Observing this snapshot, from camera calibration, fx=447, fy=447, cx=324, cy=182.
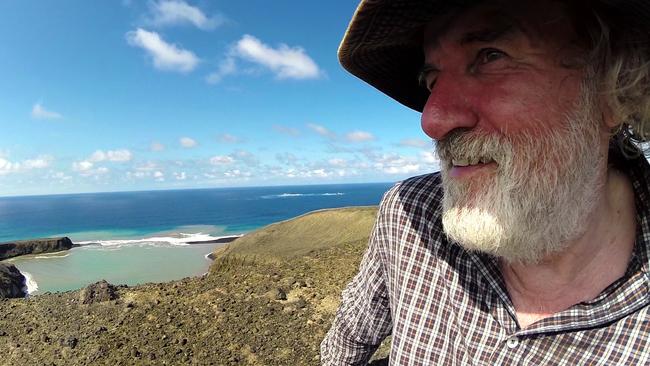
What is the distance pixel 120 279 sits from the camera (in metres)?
28.2

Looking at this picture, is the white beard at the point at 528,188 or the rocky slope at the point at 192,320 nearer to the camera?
the white beard at the point at 528,188

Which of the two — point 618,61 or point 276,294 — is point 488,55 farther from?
point 276,294

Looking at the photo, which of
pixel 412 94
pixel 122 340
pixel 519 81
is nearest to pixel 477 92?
pixel 519 81

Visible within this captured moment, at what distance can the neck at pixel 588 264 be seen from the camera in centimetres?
134

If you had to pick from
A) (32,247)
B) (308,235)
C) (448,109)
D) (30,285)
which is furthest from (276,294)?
(32,247)

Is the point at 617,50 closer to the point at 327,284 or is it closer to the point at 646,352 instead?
the point at 646,352

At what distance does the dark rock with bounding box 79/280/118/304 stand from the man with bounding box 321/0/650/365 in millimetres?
8381

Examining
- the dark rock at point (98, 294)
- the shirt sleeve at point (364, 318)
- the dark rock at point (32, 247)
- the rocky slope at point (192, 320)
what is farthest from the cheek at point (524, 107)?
the dark rock at point (32, 247)

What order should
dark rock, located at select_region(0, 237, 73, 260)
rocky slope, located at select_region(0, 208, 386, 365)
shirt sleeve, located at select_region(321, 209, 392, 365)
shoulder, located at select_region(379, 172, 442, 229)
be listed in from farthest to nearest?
dark rock, located at select_region(0, 237, 73, 260) < rocky slope, located at select_region(0, 208, 386, 365) < shirt sleeve, located at select_region(321, 209, 392, 365) < shoulder, located at select_region(379, 172, 442, 229)

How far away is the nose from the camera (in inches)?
49.4

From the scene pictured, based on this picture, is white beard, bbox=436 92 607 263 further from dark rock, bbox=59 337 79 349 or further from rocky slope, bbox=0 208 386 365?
dark rock, bbox=59 337 79 349

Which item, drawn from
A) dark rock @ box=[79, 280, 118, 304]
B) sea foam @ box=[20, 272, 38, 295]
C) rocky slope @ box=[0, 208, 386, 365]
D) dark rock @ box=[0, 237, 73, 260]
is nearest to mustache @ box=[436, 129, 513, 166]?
rocky slope @ box=[0, 208, 386, 365]

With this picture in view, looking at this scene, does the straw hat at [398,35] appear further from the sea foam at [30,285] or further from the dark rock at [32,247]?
the dark rock at [32,247]

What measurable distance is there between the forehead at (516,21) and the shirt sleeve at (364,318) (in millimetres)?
843
